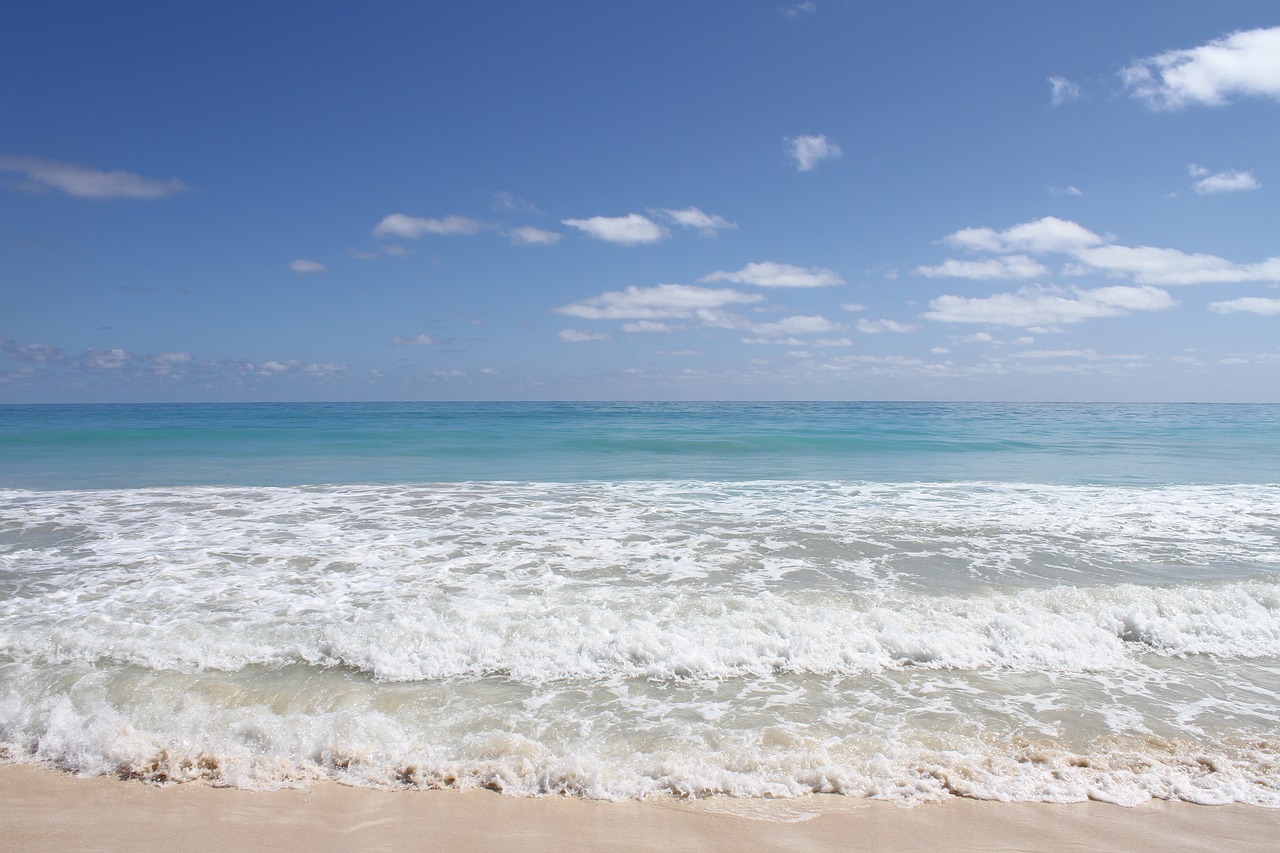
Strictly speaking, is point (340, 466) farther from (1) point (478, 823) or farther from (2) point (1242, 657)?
(2) point (1242, 657)

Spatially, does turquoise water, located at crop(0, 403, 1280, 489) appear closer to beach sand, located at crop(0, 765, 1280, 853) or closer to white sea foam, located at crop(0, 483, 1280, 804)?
white sea foam, located at crop(0, 483, 1280, 804)

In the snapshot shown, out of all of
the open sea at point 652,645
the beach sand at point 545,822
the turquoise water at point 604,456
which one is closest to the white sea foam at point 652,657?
the open sea at point 652,645

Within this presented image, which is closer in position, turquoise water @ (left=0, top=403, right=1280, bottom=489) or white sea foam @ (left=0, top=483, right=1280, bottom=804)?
white sea foam @ (left=0, top=483, right=1280, bottom=804)

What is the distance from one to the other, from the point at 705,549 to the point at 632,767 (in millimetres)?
5198

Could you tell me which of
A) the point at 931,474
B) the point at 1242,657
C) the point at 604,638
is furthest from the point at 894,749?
the point at 931,474

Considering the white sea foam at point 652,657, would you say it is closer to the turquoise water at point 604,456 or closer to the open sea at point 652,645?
the open sea at point 652,645

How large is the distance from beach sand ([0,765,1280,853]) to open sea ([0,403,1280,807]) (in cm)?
14

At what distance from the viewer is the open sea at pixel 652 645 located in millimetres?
4172

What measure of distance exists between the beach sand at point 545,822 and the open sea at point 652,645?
0.46 ft

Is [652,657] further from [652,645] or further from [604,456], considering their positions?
[604,456]

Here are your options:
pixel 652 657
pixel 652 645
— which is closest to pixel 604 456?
pixel 652 645

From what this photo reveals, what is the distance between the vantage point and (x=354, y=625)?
6172 millimetres

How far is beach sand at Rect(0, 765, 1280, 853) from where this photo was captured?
349cm

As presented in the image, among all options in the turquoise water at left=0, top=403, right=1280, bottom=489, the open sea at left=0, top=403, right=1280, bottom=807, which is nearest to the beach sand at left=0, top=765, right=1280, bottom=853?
the open sea at left=0, top=403, right=1280, bottom=807
